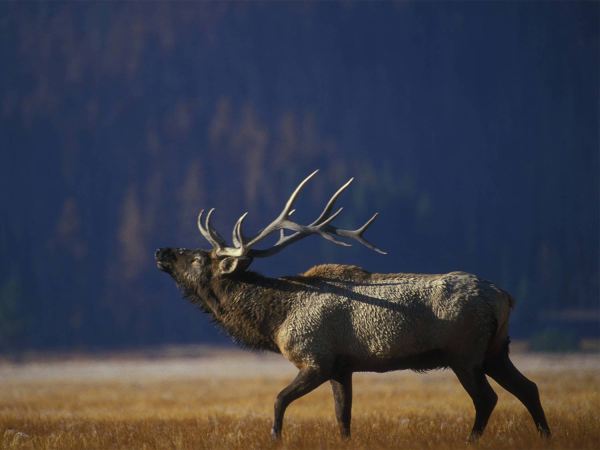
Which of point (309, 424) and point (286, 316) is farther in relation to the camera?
point (309, 424)

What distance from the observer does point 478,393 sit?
427 inches

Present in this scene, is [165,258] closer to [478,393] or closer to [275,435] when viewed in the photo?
[275,435]

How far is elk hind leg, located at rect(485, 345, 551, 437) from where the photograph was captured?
11.1 metres

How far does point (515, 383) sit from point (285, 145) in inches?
4615

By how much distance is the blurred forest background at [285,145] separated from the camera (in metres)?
97.0

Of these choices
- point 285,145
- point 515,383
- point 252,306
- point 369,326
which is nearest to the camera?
point 369,326

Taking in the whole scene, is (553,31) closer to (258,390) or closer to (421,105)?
(421,105)

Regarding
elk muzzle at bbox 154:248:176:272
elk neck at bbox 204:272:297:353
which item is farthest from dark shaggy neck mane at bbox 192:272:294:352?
elk muzzle at bbox 154:248:176:272

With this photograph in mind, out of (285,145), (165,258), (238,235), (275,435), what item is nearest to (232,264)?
(238,235)

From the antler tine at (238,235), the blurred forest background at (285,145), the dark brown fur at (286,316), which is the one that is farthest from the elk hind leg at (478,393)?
the blurred forest background at (285,145)

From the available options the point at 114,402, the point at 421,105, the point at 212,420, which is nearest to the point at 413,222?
the point at 421,105

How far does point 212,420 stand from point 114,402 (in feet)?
27.5

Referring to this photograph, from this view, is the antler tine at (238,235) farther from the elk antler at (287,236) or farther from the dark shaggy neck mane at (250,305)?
the dark shaggy neck mane at (250,305)

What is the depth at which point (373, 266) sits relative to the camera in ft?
285
